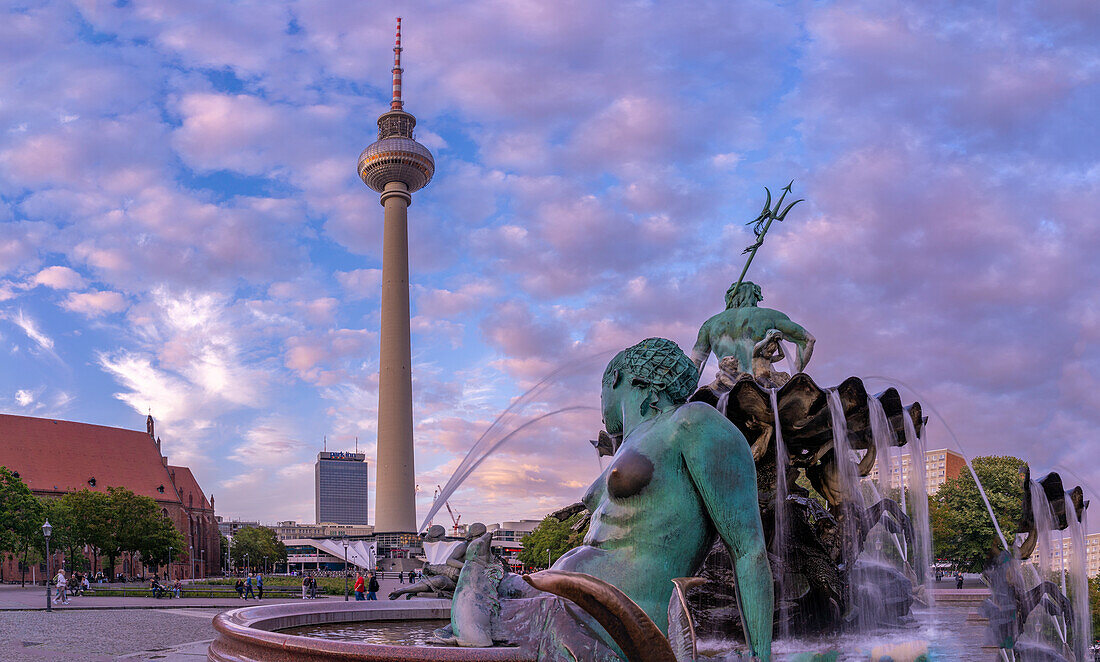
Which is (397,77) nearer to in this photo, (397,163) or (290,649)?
(397,163)

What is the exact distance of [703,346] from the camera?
8.22 meters

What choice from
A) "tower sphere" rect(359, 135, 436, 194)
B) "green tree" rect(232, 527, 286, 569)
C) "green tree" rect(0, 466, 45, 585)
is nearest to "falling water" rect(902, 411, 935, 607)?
"green tree" rect(0, 466, 45, 585)

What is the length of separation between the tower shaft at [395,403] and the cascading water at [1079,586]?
84.5 metres

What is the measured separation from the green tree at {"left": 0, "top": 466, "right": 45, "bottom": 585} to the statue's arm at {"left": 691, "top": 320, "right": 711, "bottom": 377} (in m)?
51.0


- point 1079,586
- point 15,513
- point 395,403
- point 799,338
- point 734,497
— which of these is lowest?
point 15,513

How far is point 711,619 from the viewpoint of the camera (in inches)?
241

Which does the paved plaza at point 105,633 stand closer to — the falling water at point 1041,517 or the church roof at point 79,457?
the falling water at point 1041,517

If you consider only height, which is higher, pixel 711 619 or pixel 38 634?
pixel 711 619

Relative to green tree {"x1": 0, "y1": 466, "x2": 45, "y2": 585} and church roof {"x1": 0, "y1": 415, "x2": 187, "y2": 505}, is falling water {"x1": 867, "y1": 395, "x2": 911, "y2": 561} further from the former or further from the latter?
church roof {"x1": 0, "y1": 415, "x2": 187, "y2": 505}

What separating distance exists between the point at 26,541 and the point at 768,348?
59.4 meters

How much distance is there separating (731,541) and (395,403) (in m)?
89.0

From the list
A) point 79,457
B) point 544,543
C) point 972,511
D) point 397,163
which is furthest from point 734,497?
point 397,163

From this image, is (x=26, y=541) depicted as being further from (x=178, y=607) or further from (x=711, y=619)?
(x=711, y=619)

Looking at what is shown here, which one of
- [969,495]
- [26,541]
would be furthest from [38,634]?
[26,541]
